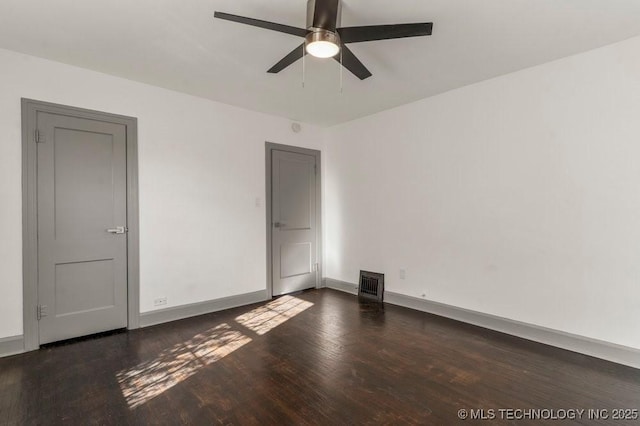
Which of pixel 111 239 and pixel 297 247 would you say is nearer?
pixel 111 239

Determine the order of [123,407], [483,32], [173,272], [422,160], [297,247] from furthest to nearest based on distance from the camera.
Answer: [297,247], [422,160], [173,272], [483,32], [123,407]

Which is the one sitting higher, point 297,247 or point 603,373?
point 297,247

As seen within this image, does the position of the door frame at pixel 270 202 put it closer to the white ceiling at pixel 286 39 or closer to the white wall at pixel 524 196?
the white wall at pixel 524 196

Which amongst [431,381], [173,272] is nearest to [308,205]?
[173,272]

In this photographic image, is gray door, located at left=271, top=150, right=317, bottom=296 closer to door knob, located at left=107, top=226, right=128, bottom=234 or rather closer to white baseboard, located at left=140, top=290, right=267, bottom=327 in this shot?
white baseboard, located at left=140, top=290, right=267, bottom=327

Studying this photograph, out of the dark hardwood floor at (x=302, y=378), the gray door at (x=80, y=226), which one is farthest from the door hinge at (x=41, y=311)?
the dark hardwood floor at (x=302, y=378)

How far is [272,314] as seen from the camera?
387cm

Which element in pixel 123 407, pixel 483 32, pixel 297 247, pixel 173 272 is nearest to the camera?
pixel 123 407

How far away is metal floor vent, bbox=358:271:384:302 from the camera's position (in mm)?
4422

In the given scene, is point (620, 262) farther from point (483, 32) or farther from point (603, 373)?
point (483, 32)

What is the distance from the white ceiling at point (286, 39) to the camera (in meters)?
2.20

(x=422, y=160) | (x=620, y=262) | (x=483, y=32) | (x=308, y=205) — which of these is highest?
(x=483, y=32)

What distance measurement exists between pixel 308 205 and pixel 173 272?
2.21 m

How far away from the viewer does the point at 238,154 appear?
4266 millimetres
